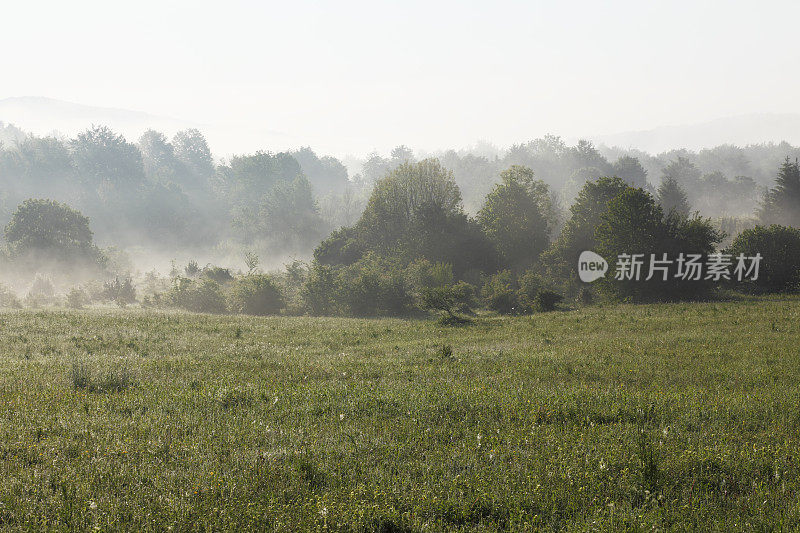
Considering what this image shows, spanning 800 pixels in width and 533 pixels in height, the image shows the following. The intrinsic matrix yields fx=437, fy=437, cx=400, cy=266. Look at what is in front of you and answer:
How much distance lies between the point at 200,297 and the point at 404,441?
137 feet

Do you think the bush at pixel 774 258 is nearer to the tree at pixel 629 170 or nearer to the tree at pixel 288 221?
the tree at pixel 288 221

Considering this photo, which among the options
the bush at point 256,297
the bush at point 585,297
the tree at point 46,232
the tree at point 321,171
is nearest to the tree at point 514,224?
the bush at point 585,297

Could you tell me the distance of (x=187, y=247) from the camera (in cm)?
11044

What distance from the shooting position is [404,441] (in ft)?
24.1

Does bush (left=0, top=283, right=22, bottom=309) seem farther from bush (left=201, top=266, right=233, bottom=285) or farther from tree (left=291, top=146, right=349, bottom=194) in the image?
tree (left=291, top=146, right=349, bottom=194)

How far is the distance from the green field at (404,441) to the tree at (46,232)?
60244 mm

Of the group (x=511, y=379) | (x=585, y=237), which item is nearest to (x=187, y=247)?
(x=585, y=237)

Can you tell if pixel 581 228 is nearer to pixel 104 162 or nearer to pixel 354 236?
pixel 354 236

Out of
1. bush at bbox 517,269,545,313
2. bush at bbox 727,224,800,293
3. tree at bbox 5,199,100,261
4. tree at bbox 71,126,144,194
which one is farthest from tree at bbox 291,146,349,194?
bush at bbox 727,224,800,293

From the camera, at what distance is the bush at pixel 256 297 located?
142ft

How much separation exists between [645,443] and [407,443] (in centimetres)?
381

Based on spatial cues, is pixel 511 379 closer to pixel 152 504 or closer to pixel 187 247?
pixel 152 504

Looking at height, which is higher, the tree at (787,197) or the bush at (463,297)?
the tree at (787,197)

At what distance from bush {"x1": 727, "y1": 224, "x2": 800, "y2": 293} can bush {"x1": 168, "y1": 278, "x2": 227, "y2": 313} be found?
48.2 meters
